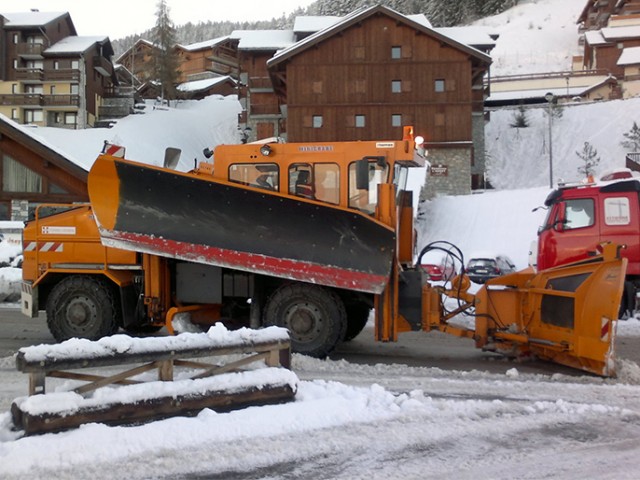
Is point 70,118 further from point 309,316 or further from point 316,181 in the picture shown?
point 309,316

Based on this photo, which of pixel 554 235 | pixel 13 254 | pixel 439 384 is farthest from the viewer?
pixel 13 254

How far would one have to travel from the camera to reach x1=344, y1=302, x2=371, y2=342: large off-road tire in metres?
9.16

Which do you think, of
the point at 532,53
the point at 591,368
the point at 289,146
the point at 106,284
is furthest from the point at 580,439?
the point at 532,53

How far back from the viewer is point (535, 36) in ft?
313

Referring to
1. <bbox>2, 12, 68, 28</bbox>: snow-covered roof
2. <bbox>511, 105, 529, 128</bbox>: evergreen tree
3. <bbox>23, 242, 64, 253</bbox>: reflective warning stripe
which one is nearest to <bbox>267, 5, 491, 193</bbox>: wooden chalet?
<bbox>511, 105, 529, 128</bbox>: evergreen tree

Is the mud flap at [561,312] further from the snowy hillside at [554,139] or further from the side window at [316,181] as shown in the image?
the snowy hillside at [554,139]

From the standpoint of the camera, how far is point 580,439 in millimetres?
5062

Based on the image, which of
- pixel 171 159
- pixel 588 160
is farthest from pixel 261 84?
pixel 171 159

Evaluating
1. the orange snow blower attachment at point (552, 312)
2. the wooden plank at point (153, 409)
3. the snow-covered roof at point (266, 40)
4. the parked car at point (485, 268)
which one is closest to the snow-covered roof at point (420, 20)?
the snow-covered roof at point (266, 40)

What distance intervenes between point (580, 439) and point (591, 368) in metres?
2.39

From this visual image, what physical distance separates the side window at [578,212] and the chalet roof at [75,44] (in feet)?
170

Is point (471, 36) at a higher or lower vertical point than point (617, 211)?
higher

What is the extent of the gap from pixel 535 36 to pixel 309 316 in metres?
98.2

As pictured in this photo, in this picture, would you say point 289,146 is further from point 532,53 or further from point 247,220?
point 532,53
